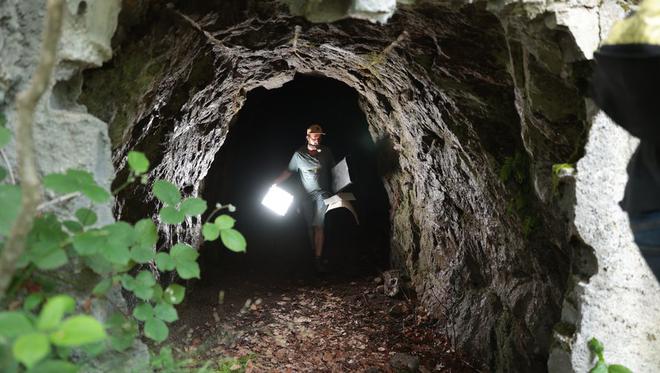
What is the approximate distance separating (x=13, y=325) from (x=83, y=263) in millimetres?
921

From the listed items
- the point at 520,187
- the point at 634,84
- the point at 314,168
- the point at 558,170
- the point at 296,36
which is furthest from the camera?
the point at 314,168

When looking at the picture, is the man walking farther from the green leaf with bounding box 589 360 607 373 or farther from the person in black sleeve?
the person in black sleeve

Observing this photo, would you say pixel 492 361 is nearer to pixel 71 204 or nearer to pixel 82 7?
pixel 71 204

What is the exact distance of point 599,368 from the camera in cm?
312

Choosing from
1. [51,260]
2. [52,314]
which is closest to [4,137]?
[51,260]

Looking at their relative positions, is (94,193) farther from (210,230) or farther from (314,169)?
(314,169)

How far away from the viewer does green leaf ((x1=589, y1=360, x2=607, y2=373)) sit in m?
3.11

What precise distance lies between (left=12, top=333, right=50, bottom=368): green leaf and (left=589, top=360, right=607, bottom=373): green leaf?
2.89 meters

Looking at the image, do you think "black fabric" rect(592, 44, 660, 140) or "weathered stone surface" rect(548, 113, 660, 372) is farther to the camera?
"weathered stone surface" rect(548, 113, 660, 372)

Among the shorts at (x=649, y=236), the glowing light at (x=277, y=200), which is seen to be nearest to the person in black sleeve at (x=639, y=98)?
the shorts at (x=649, y=236)

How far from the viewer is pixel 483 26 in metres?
3.67

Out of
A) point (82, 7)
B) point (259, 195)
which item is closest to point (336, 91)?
point (259, 195)

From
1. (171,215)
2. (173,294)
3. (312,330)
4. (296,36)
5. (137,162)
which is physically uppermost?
(296,36)

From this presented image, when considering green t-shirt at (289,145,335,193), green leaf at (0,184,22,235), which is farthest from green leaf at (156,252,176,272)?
green t-shirt at (289,145,335,193)
